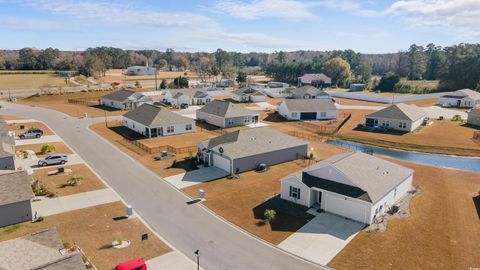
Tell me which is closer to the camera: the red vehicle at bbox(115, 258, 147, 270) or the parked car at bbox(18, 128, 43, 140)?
the red vehicle at bbox(115, 258, 147, 270)

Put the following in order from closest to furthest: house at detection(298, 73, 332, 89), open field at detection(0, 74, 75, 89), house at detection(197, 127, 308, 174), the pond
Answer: house at detection(197, 127, 308, 174)
the pond
open field at detection(0, 74, 75, 89)
house at detection(298, 73, 332, 89)

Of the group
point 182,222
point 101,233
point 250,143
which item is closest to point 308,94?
point 250,143

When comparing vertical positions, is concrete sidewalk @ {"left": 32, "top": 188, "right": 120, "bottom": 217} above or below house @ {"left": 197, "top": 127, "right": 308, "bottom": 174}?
below

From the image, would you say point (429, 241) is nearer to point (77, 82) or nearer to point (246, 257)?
point (246, 257)

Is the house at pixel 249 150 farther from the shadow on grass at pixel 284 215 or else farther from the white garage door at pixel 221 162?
the shadow on grass at pixel 284 215

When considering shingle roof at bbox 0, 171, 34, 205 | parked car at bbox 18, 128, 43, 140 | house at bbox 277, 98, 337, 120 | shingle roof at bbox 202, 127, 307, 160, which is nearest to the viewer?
shingle roof at bbox 0, 171, 34, 205

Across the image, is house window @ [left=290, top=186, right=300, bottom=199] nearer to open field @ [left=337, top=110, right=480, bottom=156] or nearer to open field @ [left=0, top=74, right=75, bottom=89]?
open field @ [left=337, top=110, right=480, bottom=156]

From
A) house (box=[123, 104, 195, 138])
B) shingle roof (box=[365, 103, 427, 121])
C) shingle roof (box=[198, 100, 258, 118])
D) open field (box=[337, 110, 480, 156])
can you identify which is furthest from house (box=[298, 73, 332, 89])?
house (box=[123, 104, 195, 138])
